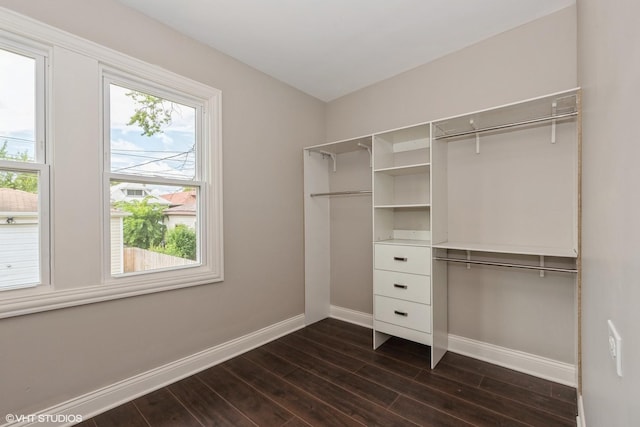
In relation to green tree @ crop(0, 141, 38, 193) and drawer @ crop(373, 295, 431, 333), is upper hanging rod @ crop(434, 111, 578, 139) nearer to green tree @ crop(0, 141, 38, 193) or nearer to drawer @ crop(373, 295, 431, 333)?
drawer @ crop(373, 295, 431, 333)

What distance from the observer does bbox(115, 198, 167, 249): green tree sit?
6.80 ft

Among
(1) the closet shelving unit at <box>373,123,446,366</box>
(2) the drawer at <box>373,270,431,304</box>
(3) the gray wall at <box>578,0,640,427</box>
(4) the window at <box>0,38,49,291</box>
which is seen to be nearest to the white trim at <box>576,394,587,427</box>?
(3) the gray wall at <box>578,0,640,427</box>

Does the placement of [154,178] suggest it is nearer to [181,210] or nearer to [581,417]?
[181,210]

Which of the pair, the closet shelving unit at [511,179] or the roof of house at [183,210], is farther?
the roof of house at [183,210]

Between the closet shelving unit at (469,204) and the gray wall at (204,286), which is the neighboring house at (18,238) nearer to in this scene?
the gray wall at (204,286)

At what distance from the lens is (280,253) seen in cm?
309

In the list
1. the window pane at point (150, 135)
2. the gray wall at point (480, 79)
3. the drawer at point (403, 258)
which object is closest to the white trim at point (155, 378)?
the drawer at point (403, 258)

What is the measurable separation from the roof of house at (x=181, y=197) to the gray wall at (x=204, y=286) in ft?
1.00

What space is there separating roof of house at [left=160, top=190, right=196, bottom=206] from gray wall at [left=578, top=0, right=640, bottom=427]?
258 cm

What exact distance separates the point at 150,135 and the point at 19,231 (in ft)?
3.34

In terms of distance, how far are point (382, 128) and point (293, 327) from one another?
2.45 m

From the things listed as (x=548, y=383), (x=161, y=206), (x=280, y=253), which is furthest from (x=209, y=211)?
(x=548, y=383)

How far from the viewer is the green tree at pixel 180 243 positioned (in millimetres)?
2297

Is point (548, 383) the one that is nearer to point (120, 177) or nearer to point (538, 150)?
point (538, 150)
